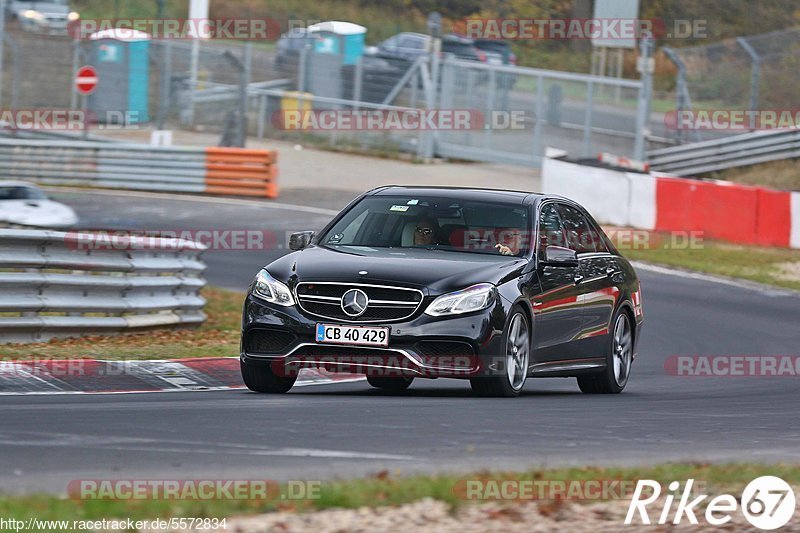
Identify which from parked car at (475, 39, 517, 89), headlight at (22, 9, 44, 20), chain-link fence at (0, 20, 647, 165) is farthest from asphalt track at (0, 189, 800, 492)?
headlight at (22, 9, 44, 20)

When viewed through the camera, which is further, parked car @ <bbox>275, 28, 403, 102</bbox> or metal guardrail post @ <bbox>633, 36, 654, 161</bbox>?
parked car @ <bbox>275, 28, 403, 102</bbox>

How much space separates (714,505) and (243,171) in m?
24.9

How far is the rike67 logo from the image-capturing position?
6333mm

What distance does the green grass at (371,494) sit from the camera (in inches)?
223

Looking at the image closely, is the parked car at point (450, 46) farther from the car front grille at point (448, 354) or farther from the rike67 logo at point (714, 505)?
the rike67 logo at point (714, 505)

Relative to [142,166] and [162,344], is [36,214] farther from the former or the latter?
[162,344]

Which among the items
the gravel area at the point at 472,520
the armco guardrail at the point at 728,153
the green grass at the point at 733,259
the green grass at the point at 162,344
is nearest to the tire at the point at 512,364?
the green grass at the point at 162,344

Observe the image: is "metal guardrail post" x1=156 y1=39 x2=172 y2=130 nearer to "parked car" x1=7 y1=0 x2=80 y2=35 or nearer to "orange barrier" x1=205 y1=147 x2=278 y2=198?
"orange barrier" x1=205 y1=147 x2=278 y2=198

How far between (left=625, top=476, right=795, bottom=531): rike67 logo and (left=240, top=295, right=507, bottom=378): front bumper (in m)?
3.00

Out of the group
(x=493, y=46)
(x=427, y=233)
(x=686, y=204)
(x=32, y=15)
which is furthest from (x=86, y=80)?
(x=493, y=46)

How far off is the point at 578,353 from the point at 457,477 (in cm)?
490

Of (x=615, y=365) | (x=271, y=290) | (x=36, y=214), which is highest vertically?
(x=271, y=290)

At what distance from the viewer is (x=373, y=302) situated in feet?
32.1

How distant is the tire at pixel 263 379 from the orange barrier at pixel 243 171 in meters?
20.4
